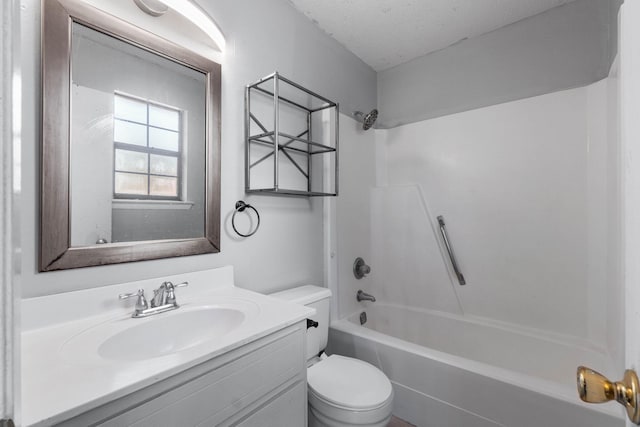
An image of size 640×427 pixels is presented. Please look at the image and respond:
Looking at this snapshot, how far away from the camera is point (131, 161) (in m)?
1.08

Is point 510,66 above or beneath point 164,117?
above

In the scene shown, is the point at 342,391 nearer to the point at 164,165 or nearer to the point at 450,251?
the point at 164,165

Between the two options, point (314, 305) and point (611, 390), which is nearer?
point (611, 390)

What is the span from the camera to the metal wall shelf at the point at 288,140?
1.48 meters

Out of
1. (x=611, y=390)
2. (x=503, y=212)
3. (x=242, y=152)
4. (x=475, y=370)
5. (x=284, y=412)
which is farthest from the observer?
(x=503, y=212)

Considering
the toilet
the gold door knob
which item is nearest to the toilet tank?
the toilet

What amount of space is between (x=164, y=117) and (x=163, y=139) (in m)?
0.09

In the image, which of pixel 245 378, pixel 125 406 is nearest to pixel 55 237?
pixel 125 406

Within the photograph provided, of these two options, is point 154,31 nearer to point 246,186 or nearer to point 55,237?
point 246,186

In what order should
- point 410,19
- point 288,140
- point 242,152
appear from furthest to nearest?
point 410,19 < point 288,140 < point 242,152

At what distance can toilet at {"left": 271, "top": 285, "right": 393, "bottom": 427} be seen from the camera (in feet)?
3.70

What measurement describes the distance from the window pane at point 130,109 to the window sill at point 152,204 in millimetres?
310

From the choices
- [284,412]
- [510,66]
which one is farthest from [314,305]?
[510,66]

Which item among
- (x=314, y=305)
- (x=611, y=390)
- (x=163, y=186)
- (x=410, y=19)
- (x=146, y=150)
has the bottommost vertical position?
(x=314, y=305)
